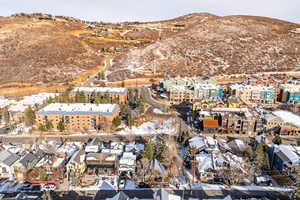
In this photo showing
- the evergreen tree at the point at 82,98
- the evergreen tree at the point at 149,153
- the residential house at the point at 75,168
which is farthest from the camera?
the evergreen tree at the point at 82,98

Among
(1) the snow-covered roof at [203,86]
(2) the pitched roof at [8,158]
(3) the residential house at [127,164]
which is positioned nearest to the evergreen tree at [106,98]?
(3) the residential house at [127,164]

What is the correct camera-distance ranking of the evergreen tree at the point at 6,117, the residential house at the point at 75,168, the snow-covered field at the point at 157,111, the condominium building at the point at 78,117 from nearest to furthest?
1. the residential house at the point at 75,168
2. the condominium building at the point at 78,117
3. the evergreen tree at the point at 6,117
4. the snow-covered field at the point at 157,111

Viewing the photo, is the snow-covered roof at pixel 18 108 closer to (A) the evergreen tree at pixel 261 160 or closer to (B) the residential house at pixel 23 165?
(B) the residential house at pixel 23 165

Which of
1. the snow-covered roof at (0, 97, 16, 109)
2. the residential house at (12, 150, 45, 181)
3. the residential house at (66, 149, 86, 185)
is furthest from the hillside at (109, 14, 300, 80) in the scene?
the residential house at (66, 149, 86, 185)

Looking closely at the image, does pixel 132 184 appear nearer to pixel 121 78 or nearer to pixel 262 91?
pixel 262 91

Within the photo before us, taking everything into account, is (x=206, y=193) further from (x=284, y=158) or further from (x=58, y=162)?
(x=58, y=162)

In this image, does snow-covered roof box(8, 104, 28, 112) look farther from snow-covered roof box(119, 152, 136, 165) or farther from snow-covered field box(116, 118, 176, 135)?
snow-covered roof box(119, 152, 136, 165)

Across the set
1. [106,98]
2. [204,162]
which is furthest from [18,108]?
[204,162]
